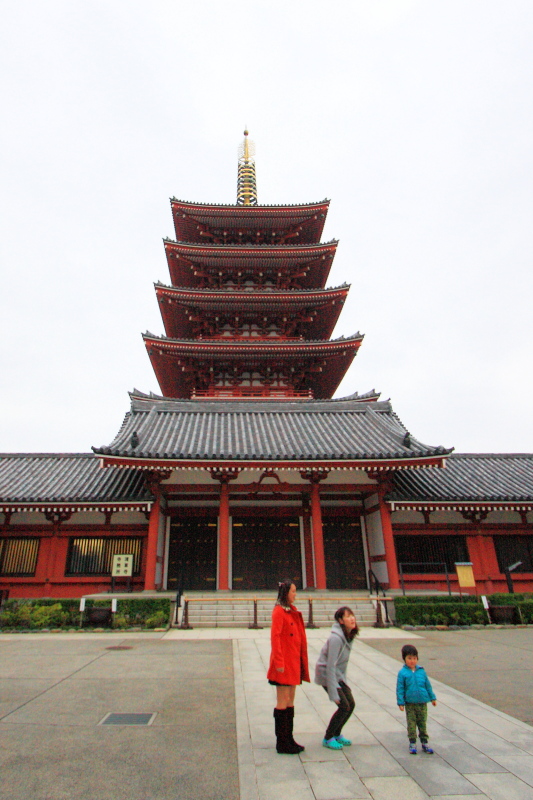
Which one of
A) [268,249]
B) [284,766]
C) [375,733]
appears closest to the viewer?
[284,766]

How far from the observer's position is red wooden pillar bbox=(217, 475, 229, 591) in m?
14.7

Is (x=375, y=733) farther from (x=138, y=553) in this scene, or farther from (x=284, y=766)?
(x=138, y=553)

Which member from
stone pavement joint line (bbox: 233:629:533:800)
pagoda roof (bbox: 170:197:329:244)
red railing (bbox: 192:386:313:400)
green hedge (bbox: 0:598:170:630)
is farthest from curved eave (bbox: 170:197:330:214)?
stone pavement joint line (bbox: 233:629:533:800)

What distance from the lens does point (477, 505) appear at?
16016mm

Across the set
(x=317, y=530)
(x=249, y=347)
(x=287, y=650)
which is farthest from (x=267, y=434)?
(x=287, y=650)

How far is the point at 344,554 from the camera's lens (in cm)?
1739

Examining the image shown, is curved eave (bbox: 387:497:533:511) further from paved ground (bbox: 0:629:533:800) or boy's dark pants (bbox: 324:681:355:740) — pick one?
boy's dark pants (bbox: 324:681:355:740)

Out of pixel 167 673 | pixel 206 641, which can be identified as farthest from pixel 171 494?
pixel 167 673

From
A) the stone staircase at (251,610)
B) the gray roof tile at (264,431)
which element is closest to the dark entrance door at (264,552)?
the stone staircase at (251,610)

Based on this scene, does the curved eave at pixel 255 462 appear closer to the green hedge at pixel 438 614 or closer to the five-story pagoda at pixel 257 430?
the five-story pagoda at pixel 257 430

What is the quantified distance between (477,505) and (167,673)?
13069 millimetres

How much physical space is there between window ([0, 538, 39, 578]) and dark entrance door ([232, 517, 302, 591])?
7565 millimetres

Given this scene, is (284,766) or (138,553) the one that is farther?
(138,553)

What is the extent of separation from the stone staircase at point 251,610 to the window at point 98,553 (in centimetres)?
381
